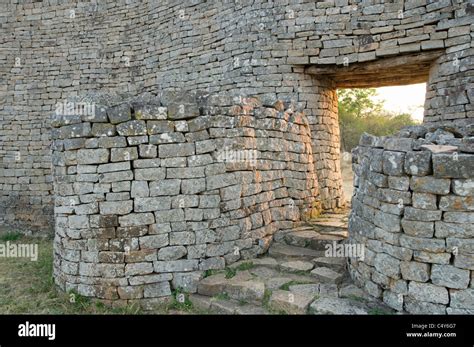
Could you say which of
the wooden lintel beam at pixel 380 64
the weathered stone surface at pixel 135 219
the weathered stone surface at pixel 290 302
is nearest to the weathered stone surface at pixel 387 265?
the weathered stone surface at pixel 290 302

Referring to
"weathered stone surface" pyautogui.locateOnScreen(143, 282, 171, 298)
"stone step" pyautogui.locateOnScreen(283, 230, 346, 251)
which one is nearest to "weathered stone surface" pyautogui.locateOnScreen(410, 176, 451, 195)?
"stone step" pyautogui.locateOnScreen(283, 230, 346, 251)

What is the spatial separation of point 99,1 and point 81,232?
318 inches

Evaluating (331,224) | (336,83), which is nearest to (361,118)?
(336,83)

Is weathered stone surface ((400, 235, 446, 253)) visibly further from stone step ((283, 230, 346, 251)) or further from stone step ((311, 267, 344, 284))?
stone step ((283, 230, 346, 251))

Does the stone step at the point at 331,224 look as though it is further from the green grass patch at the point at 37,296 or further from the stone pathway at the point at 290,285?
the green grass patch at the point at 37,296

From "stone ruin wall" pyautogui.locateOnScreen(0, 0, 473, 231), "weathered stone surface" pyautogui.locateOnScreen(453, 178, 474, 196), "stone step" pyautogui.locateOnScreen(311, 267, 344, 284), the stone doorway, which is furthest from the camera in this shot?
the stone doorway

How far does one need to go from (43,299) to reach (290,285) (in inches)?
126

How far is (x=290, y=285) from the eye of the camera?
4031mm

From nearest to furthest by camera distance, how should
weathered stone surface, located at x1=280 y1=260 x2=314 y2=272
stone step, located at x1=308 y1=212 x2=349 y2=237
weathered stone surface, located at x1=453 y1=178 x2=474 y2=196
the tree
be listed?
weathered stone surface, located at x1=453 y1=178 x2=474 y2=196, weathered stone surface, located at x1=280 y1=260 x2=314 y2=272, stone step, located at x1=308 y1=212 x2=349 y2=237, the tree

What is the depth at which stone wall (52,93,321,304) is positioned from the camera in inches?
165

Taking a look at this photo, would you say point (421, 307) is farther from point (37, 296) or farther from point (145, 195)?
point (37, 296)

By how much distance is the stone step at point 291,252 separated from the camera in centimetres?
479

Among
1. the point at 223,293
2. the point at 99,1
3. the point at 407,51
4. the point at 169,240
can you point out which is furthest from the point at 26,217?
the point at 407,51

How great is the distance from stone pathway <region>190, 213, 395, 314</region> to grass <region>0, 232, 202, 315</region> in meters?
0.42
